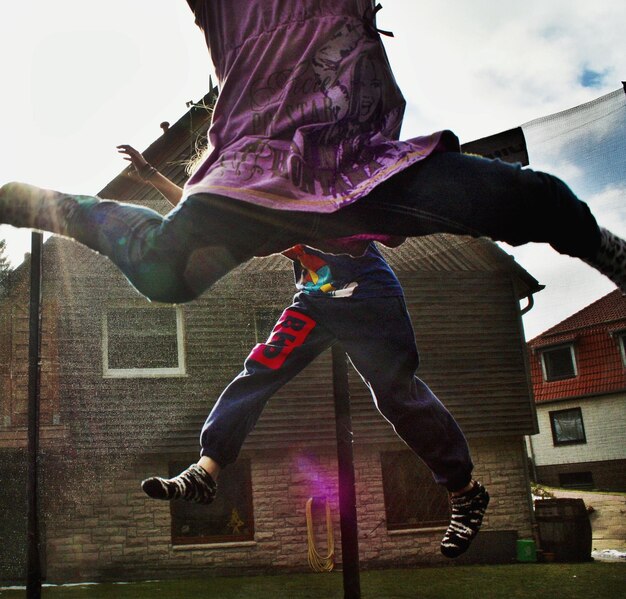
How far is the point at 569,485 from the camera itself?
38.2 ft

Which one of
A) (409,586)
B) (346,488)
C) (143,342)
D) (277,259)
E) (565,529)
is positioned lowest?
(409,586)

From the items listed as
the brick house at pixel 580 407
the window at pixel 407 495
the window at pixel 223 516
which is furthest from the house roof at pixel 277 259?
the window at pixel 223 516

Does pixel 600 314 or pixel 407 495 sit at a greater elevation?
pixel 600 314

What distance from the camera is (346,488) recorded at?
1471mm

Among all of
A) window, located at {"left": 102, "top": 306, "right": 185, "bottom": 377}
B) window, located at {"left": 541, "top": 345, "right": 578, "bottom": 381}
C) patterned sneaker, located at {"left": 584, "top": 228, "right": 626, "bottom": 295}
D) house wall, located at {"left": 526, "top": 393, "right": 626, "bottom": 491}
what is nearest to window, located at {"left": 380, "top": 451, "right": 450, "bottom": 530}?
house wall, located at {"left": 526, "top": 393, "right": 626, "bottom": 491}

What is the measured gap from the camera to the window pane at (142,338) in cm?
628

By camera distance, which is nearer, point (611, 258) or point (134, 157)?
point (611, 258)

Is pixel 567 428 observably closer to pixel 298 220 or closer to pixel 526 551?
pixel 526 551

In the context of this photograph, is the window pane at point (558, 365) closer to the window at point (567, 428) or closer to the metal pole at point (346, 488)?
the window at point (567, 428)

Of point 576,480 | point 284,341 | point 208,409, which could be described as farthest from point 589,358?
point 284,341

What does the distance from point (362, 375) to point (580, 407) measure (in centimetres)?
668

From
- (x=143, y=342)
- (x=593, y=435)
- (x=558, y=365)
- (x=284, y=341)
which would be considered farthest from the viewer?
(x=593, y=435)

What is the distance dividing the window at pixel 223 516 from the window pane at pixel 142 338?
1.58m

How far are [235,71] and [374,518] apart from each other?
25.3 feet
